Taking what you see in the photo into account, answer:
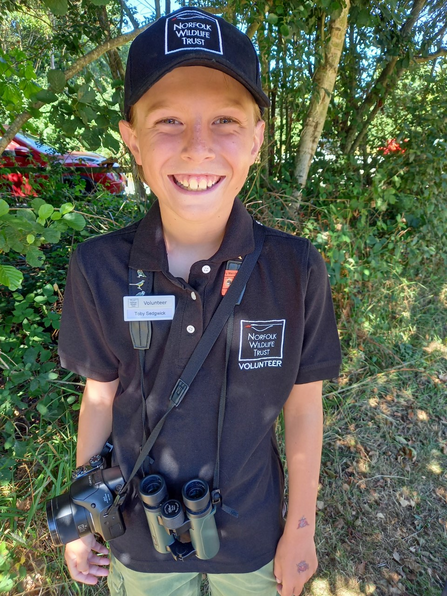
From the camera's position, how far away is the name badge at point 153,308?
123 cm

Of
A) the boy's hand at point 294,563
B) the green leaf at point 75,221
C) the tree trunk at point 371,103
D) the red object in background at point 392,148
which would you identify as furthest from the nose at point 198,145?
the tree trunk at point 371,103

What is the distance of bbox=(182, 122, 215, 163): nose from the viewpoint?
1.07 meters

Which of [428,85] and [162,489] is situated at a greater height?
[428,85]

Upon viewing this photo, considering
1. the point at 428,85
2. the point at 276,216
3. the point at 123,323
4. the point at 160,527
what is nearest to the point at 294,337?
the point at 123,323

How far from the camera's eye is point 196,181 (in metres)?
1.12

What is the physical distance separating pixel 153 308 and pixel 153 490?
610 millimetres

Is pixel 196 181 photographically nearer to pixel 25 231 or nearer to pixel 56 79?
pixel 25 231

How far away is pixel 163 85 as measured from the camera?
1.09 meters

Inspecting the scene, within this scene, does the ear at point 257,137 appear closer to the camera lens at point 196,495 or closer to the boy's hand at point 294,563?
the camera lens at point 196,495

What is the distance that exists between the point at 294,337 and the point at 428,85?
480 centimetres

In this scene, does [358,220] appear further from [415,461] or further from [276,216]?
[415,461]

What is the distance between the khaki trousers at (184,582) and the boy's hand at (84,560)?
0.25 ft

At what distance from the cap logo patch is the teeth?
350 millimetres

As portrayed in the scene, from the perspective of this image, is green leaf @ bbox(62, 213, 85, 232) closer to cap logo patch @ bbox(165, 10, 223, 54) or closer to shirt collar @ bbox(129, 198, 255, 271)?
shirt collar @ bbox(129, 198, 255, 271)
